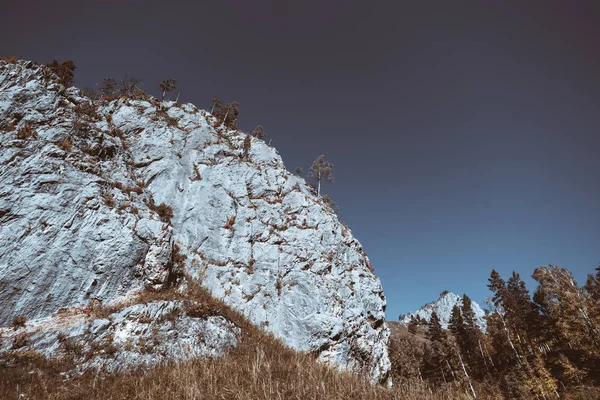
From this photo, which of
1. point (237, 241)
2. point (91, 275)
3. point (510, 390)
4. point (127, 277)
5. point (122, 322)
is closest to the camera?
point (122, 322)

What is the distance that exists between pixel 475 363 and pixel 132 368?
278 feet

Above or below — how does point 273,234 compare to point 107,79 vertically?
below

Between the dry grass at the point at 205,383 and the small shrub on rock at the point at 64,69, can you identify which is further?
the small shrub on rock at the point at 64,69

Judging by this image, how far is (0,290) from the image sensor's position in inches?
510

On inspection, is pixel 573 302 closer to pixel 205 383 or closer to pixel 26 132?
pixel 205 383

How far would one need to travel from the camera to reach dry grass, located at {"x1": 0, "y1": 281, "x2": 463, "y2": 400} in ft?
21.8

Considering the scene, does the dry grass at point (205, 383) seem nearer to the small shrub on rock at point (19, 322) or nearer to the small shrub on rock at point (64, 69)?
the small shrub on rock at point (19, 322)

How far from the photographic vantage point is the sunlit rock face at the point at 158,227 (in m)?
15.3

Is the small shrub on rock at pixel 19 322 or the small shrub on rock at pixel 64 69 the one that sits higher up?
the small shrub on rock at pixel 64 69

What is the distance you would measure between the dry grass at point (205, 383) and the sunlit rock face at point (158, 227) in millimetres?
4111

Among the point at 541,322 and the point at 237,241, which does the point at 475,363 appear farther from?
the point at 237,241

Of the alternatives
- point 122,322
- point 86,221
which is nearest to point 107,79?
point 86,221

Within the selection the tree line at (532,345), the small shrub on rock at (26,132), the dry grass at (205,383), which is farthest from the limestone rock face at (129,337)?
the tree line at (532,345)

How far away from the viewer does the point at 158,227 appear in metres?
19.9
